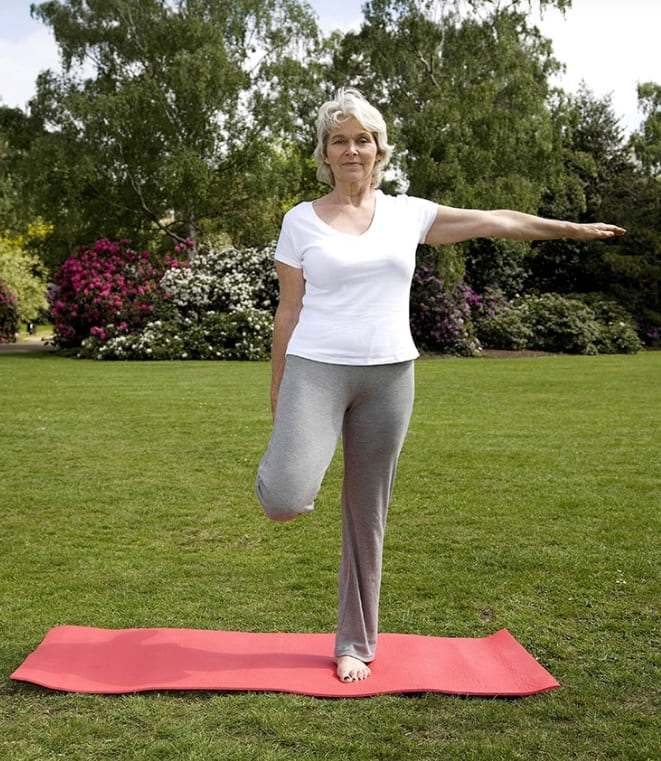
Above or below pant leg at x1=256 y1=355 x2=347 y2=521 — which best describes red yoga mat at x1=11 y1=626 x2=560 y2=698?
below

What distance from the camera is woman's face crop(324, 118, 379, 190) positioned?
10.9ft

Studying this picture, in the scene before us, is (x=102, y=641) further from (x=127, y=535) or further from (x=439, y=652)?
(x=127, y=535)

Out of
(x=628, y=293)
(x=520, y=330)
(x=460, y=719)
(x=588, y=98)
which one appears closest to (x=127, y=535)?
(x=460, y=719)

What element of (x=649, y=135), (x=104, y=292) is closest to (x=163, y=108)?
(x=104, y=292)

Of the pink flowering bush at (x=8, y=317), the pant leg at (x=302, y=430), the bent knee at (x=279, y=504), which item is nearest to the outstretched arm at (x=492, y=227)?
the pant leg at (x=302, y=430)

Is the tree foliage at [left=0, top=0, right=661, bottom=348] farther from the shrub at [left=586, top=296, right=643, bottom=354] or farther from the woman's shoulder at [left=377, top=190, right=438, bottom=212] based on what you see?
the woman's shoulder at [left=377, top=190, right=438, bottom=212]

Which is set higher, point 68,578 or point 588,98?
point 588,98

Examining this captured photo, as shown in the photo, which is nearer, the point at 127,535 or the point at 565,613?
the point at 565,613

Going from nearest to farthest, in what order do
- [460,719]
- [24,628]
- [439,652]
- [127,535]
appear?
[460,719]
[439,652]
[24,628]
[127,535]

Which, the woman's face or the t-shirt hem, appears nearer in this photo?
the t-shirt hem

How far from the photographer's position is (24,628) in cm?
408

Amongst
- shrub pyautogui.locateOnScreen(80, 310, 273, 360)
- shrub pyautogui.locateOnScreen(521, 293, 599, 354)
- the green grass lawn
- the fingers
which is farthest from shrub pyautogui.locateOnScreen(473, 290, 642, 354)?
the fingers

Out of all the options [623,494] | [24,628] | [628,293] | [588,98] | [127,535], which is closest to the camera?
[24,628]

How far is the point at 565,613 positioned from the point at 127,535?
2731 millimetres
